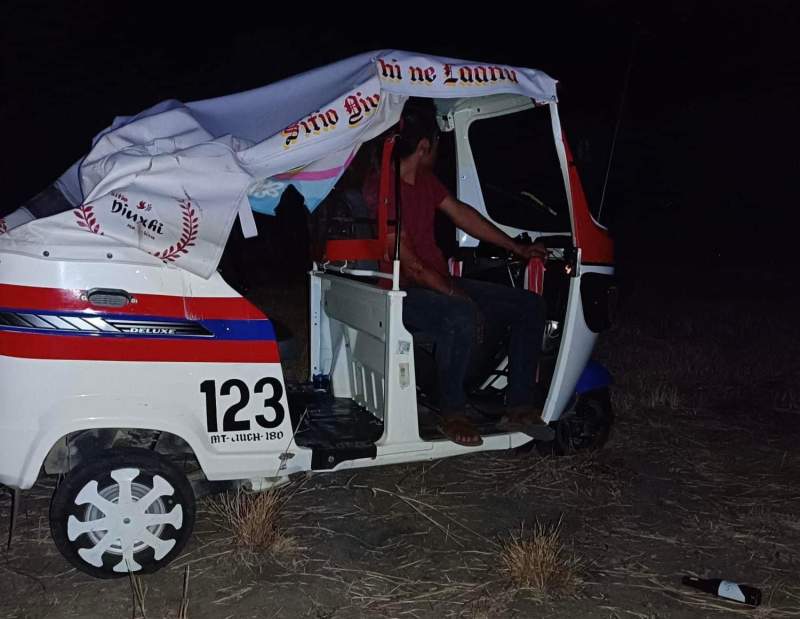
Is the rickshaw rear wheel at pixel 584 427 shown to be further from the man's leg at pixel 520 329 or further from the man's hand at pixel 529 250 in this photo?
the man's hand at pixel 529 250

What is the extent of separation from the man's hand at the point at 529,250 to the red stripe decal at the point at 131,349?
1.83 metres

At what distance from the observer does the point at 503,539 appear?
13.3ft

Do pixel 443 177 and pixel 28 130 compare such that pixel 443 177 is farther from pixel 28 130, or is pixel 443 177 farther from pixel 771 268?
pixel 28 130

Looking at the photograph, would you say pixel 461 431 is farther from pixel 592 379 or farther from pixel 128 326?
pixel 128 326

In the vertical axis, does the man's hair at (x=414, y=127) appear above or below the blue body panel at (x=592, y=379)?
above

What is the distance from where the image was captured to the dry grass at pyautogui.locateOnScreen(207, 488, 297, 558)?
3.82 metres

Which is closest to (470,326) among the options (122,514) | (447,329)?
(447,329)

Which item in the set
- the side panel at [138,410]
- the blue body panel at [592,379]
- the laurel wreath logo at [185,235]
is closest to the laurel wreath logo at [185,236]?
the laurel wreath logo at [185,235]

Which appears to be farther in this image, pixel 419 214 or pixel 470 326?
pixel 419 214

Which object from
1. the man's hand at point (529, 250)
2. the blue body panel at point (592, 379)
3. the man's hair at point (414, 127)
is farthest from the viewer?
the blue body panel at point (592, 379)

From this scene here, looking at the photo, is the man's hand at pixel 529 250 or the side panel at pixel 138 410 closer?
the side panel at pixel 138 410

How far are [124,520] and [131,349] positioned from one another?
2.45ft

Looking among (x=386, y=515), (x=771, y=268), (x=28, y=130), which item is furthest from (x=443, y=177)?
(x=28, y=130)

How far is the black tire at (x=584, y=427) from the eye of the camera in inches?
206
